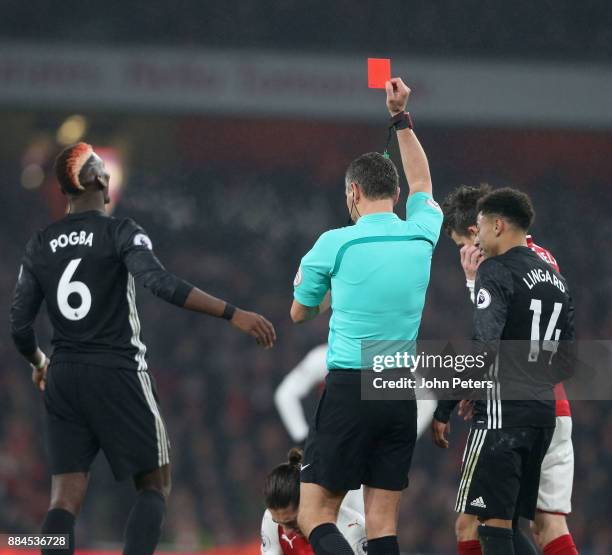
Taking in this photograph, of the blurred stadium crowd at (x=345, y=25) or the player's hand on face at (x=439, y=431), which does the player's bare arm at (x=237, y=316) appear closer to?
the player's hand on face at (x=439, y=431)

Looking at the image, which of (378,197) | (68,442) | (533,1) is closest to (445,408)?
(378,197)

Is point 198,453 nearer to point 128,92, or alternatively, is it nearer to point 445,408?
point 128,92

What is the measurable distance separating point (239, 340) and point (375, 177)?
7748mm

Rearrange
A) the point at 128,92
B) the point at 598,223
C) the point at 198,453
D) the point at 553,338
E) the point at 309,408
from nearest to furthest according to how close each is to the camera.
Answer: the point at 553,338, the point at 309,408, the point at 198,453, the point at 128,92, the point at 598,223

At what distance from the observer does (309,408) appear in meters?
8.21

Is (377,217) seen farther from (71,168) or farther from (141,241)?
(71,168)

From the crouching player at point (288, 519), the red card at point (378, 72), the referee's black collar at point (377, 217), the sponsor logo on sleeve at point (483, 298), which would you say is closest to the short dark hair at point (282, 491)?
the crouching player at point (288, 519)

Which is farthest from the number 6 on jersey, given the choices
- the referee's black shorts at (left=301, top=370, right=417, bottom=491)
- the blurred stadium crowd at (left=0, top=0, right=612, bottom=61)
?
the blurred stadium crowd at (left=0, top=0, right=612, bottom=61)

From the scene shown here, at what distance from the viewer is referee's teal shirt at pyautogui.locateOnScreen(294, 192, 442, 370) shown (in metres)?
3.49

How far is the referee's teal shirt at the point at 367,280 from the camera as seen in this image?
349 cm

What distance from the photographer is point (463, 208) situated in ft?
14.1

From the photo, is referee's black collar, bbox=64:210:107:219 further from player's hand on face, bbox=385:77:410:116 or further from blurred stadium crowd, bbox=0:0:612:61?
blurred stadium crowd, bbox=0:0:612:61

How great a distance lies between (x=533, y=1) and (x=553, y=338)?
9.31m

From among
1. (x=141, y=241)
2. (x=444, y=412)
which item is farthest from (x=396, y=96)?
(x=444, y=412)
